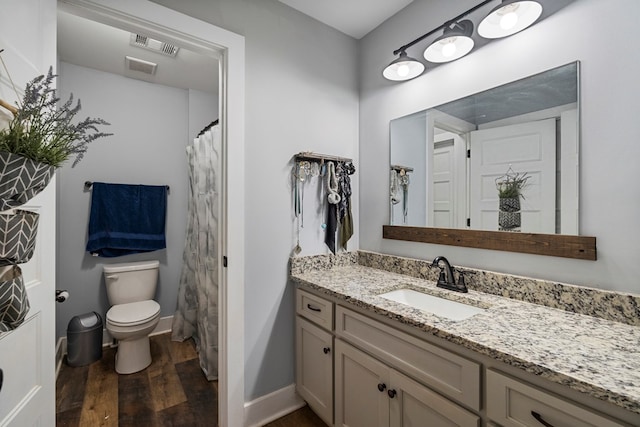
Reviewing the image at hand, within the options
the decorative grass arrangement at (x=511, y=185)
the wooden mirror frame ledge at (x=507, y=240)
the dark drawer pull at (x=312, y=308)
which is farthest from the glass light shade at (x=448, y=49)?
the dark drawer pull at (x=312, y=308)

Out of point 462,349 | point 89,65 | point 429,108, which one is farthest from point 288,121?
point 89,65

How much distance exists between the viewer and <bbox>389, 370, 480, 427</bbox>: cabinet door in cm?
97

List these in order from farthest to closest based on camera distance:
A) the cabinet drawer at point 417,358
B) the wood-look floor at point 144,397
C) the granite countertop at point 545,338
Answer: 1. the wood-look floor at point 144,397
2. the cabinet drawer at point 417,358
3. the granite countertop at point 545,338

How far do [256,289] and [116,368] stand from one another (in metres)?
1.46

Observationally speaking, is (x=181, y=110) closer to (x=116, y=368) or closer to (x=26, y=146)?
(x=116, y=368)

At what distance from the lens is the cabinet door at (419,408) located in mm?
973

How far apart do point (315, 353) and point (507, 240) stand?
1151 mm

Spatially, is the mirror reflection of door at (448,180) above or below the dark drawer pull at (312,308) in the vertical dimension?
above

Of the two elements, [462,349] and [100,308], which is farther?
[100,308]

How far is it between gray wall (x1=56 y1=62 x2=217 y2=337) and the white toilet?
0.20 m

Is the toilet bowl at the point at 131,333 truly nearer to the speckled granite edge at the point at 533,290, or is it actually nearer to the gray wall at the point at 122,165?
the gray wall at the point at 122,165

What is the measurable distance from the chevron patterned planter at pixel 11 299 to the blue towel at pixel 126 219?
218 centimetres

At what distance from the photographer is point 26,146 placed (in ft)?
1.94

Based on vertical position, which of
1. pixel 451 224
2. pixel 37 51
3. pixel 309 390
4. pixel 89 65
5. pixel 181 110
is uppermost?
pixel 89 65
